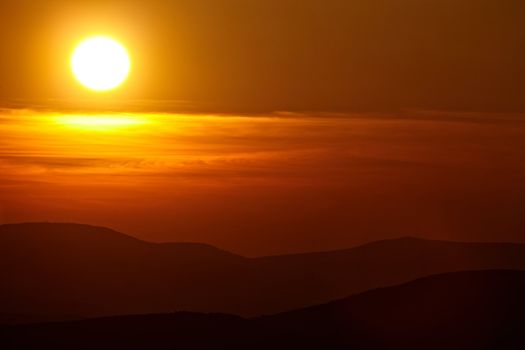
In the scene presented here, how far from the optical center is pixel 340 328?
31078 mm

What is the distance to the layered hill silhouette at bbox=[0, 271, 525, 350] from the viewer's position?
2934 cm

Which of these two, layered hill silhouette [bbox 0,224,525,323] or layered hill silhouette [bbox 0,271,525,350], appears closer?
layered hill silhouette [bbox 0,271,525,350]

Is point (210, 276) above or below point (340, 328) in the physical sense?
above

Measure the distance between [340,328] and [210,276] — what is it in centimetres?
2342

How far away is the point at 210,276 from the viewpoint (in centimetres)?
5397

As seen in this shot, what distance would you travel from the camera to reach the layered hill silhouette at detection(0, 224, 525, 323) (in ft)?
114

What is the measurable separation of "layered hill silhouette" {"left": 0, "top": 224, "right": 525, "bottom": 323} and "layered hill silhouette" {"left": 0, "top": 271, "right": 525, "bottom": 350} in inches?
45.6

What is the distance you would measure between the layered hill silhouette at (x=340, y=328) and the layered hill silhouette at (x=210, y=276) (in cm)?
116

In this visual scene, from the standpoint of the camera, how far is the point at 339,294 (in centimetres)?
3684

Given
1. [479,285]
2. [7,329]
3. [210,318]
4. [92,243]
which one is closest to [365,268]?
[479,285]

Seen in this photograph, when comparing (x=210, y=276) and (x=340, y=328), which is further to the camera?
(x=210, y=276)

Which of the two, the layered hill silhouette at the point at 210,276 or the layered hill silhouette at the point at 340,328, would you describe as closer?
the layered hill silhouette at the point at 340,328

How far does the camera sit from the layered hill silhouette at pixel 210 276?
34.9m

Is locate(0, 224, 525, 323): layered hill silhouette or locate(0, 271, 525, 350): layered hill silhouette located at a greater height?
locate(0, 224, 525, 323): layered hill silhouette
